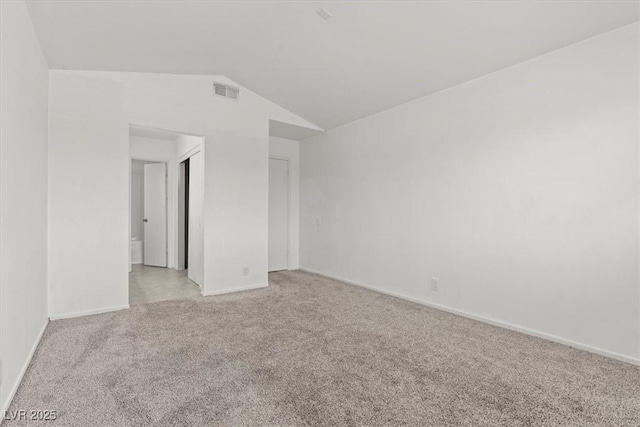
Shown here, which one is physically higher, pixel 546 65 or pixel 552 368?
pixel 546 65

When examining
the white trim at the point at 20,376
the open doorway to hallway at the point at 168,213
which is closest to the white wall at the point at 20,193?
the white trim at the point at 20,376

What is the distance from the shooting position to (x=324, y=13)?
8.69 ft

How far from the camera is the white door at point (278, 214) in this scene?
5691 millimetres

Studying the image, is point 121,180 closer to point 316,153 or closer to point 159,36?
point 159,36

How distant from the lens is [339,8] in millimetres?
2572

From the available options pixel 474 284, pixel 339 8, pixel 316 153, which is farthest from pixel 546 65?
pixel 316 153

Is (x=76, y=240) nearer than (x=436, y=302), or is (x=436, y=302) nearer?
(x=76, y=240)

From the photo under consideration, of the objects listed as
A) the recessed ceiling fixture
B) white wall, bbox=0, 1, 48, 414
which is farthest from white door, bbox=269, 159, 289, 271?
white wall, bbox=0, 1, 48, 414

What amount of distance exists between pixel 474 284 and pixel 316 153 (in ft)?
10.9

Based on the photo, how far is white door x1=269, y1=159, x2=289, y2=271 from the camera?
18.7 feet

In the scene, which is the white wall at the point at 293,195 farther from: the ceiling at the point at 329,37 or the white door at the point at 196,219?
the ceiling at the point at 329,37

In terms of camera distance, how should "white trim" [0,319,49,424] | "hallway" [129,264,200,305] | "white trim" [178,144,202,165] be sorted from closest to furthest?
"white trim" [0,319,49,424]
"hallway" [129,264,200,305]
"white trim" [178,144,202,165]

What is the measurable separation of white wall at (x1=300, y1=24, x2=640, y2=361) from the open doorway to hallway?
107 inches

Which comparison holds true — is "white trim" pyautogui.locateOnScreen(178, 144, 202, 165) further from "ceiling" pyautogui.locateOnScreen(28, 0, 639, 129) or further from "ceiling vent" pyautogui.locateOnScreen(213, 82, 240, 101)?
"ceiling" pyautogui.locateOnScreen(28, 0, 639, 129)
